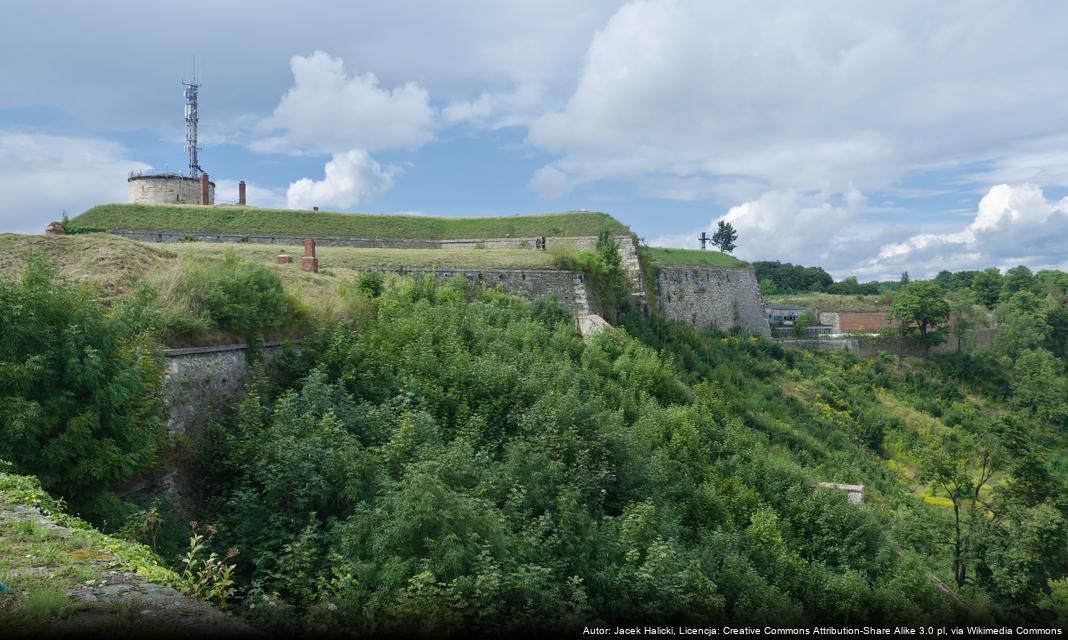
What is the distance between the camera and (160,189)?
109 ft

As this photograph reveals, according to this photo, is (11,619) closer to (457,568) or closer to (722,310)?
(457,568)

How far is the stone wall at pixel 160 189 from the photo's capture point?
33250 mm

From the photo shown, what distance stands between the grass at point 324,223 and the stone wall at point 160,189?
22.1 ft

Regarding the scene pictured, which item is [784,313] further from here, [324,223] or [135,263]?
[135,263]

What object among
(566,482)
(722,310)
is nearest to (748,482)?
(566,482)

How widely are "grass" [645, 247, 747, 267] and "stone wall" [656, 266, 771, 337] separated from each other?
46cm

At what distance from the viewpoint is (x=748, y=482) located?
12.4 metres

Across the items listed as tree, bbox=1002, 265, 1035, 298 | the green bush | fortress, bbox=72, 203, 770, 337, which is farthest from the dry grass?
tree, bbox=1002, 265, 1035, 298

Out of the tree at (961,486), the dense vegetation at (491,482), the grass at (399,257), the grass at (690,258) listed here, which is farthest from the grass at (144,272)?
the grass at (690,258)

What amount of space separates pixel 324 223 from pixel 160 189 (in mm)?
10984

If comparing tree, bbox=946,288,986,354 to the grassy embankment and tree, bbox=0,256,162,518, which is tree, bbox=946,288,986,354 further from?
tree, bbox=0,256,162,518

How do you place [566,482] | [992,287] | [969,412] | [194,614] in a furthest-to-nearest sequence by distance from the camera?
1. [992,287]
2. [969,412]
3. [566,482]
4. [194,614]

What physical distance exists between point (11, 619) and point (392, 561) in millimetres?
2937

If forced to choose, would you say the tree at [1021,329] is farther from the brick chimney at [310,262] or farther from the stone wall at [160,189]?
the stone wall at [160,189]
